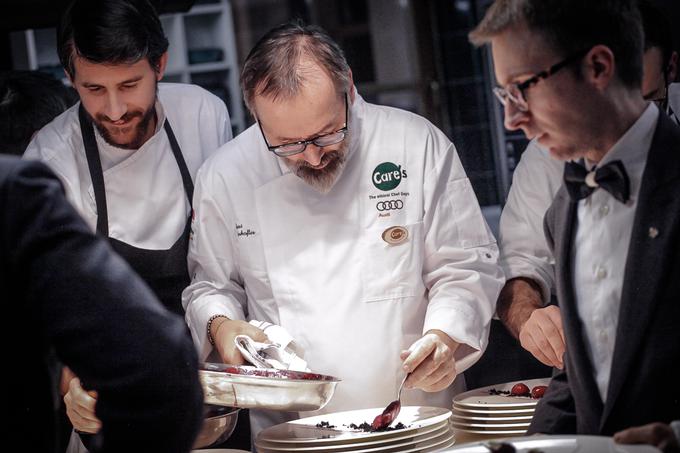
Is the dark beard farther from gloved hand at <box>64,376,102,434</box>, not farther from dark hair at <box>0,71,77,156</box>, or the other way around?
gloved hand at <box>64,376,102,434</box>

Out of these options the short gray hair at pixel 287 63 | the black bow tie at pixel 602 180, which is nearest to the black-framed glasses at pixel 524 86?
the black bow tie at pixel 602 180

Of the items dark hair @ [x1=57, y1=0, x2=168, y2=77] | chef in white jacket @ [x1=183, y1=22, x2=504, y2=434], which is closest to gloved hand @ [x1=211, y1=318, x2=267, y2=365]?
chef in white jacket @ [x1=183, y1=22, x2=504, y2=434]

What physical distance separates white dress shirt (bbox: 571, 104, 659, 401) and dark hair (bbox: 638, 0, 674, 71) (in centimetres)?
89

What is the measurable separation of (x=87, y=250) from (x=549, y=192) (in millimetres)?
1706

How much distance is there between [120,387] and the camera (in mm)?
1088

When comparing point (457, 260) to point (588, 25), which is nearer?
point (588, 25)

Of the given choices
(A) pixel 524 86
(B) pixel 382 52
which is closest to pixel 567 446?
(A) pixel 524 86

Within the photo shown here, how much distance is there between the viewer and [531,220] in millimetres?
2561

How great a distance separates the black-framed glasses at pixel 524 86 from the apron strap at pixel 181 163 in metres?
1.42

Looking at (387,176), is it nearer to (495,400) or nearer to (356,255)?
(356,255)

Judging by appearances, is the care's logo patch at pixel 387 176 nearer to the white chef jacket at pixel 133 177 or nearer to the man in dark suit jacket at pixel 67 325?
the white chef jacket at pixel 133 177

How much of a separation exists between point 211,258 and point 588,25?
137 cm

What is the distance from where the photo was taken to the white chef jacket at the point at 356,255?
7.91 feet

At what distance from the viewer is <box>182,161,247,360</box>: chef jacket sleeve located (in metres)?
2.49
